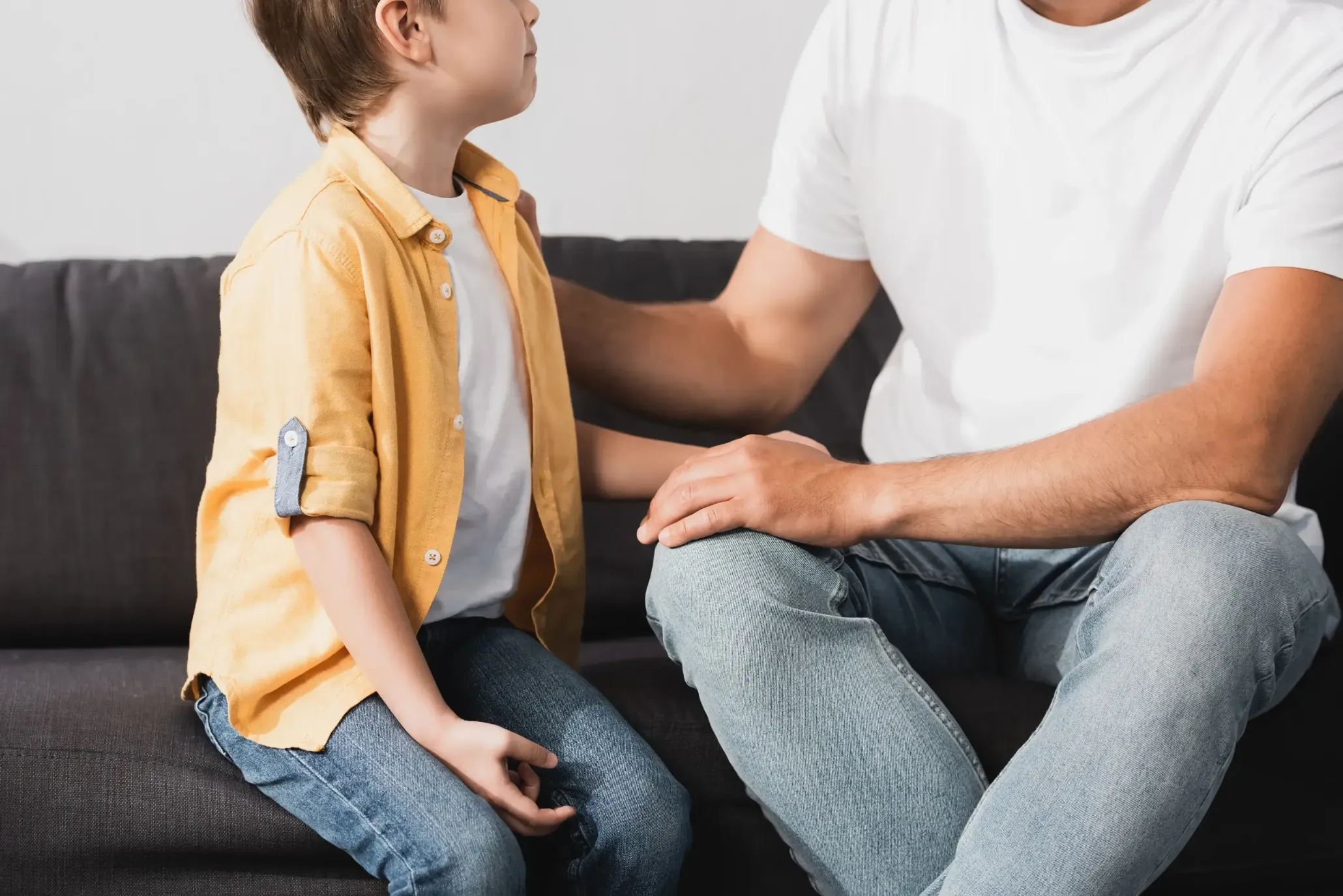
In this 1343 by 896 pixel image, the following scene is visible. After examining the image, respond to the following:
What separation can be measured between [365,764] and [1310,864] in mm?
895

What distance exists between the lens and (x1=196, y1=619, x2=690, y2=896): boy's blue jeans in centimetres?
92

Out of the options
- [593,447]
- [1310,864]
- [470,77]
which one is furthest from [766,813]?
[470,77]

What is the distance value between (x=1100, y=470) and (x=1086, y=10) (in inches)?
21.8

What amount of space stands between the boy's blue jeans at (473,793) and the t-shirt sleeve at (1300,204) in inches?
28.1

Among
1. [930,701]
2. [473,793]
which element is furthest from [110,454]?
[930,701]

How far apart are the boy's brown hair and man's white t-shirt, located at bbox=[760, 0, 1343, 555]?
554 millimetres

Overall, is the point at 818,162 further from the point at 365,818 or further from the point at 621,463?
the point at 365,818

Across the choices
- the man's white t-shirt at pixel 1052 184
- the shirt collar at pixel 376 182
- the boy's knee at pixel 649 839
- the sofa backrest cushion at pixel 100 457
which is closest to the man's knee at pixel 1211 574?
→ the man's white t-shirt at pixel 1052 184

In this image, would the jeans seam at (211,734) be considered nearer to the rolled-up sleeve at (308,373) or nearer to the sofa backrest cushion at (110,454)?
the rolled-up sleeve at (308,373)

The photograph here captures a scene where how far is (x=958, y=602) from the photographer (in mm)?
1216

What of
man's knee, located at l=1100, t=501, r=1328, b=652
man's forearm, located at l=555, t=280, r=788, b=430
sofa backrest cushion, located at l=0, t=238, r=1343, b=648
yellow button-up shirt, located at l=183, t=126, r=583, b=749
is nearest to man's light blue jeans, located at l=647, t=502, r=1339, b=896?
man's knee, located at l=1100, t=501, r=1328, b=652

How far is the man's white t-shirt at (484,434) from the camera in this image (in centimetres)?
110

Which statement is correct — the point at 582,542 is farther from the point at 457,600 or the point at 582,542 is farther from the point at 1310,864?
the point at 1310,864

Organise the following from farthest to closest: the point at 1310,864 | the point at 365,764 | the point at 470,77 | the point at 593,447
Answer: the point at 593,447, the point at 1310,864, the point at 470,77, the point at 365,764
